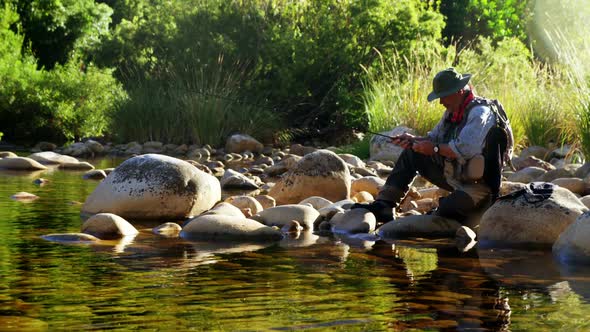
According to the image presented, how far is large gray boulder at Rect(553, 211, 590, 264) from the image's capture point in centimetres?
598

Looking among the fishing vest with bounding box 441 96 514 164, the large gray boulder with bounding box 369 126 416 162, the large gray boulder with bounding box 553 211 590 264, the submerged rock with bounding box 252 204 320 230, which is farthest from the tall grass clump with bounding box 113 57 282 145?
the large gray boulder with bounding box 553 211 590 264

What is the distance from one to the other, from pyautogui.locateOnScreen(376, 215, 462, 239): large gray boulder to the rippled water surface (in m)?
0.26

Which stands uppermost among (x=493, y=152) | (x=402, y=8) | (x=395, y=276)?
(x=402, y=8)

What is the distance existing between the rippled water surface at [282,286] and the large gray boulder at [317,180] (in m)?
2.10

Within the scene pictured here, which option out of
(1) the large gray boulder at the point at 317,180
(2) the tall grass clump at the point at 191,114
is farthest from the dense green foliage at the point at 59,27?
(1) the large gray boulder at the point at 317,180

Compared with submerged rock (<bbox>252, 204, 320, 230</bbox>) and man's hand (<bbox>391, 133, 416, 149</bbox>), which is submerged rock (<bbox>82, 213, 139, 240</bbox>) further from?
man's hand (<bbox>391, 133, 416, 149</bbox>)

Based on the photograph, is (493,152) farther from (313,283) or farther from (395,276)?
(313,283)

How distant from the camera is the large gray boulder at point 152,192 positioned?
8289mm

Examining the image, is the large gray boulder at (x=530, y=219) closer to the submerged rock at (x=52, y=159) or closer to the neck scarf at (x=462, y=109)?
the neck scarf at (x=462, y=109)

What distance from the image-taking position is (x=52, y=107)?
873 inches

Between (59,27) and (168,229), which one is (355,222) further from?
(59,27)

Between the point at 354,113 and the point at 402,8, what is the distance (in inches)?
97.0

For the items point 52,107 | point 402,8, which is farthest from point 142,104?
point 402,8

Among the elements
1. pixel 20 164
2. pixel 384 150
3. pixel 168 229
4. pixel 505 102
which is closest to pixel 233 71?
pixel 384 150
